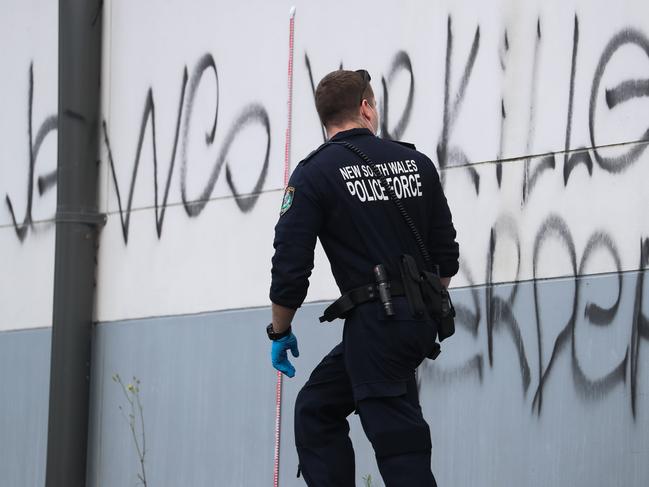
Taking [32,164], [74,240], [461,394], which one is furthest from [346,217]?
[32,164]

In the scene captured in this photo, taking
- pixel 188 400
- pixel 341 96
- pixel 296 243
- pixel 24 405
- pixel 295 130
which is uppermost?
pixel 295 130

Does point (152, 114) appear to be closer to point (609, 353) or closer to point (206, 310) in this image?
point (206, 310)

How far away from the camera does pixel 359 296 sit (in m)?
4.91

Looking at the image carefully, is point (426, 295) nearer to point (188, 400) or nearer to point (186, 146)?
point (188, 400)

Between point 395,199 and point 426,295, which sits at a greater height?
point 395,199

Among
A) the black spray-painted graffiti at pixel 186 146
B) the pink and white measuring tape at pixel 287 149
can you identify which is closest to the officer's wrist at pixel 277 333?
the pink and white measuring tape at pixel 287 149

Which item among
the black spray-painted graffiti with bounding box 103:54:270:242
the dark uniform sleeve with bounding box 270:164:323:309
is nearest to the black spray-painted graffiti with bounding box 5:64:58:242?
the black spray-painted graffiti with bounding box 103:54:270:242

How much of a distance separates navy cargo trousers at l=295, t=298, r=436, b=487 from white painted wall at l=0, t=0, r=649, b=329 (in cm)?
121

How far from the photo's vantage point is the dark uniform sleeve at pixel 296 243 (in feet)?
16.0

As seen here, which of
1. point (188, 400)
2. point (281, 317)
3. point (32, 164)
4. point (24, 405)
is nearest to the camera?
point (281, 317)

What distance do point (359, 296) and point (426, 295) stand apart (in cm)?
23

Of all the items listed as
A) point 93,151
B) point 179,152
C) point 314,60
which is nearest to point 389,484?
point 314,60

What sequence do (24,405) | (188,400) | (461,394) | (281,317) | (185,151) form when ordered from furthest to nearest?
(24,405) < (185,151) < (188,400) < (461,394) < (281,317)

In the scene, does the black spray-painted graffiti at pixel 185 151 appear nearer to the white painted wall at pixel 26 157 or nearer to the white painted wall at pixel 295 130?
the white painted wall at pixel 295 130
